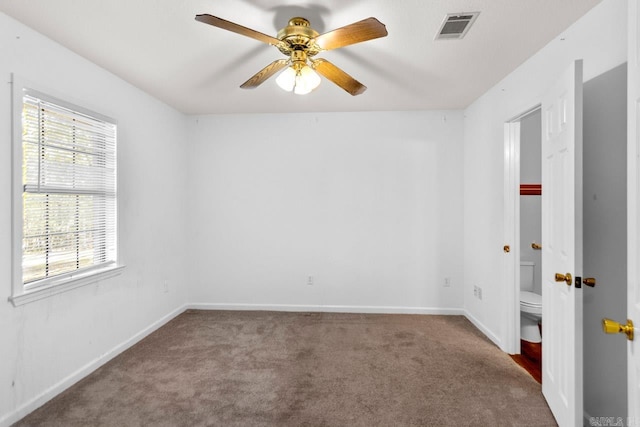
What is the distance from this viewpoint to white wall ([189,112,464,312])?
12.4 ft

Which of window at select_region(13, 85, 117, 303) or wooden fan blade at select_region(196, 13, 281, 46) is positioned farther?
window at select_region(13, 85, 117, 303)

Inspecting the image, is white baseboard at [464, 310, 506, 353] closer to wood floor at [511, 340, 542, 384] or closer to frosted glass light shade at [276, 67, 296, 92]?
wood floor at [511, 340, 542, 384]

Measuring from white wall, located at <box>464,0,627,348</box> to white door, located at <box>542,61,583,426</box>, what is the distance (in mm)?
267

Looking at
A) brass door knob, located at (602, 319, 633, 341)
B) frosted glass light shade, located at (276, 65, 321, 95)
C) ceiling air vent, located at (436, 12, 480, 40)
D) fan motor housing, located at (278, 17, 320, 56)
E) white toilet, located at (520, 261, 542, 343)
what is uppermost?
ceiling air vent, located at (436, 12, 480, 40)

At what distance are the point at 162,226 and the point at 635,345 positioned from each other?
372cm

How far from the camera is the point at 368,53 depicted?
2352 mm

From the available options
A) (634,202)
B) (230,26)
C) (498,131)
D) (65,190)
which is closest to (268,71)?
(230,26)

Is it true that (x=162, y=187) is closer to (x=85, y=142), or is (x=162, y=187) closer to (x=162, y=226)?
(x=162, y=226)

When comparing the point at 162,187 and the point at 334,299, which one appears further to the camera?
the point at 334,299

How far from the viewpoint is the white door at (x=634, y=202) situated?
3.33ft

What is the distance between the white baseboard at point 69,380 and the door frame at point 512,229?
11.2 ft

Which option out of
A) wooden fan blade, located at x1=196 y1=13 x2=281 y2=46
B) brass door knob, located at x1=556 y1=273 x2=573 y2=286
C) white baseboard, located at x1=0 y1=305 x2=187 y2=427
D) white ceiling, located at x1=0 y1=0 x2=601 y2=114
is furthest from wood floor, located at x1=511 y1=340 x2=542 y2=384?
white baseboard, located at x1=0 y1=305 x2=187 y2=427

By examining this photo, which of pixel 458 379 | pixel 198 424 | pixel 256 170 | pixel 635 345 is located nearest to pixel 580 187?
pixel 635 345

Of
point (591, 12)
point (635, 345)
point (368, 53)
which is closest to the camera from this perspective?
point (635, 345)
